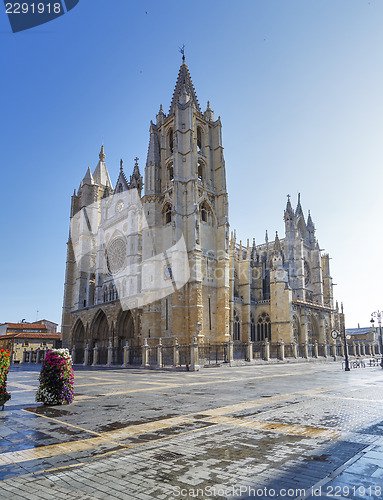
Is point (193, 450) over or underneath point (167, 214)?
underneath

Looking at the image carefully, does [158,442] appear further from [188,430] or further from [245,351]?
[245,351]

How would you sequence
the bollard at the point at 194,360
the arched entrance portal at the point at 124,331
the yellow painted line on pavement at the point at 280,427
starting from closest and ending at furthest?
the yellow painted line on pavement at the point at 280,427, the bollard at the point at 194,360, the arched entrance portal at the point at 124,331

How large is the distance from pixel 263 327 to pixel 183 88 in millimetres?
30571

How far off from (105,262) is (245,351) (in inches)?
831

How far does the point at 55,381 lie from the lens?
10242 millimetres

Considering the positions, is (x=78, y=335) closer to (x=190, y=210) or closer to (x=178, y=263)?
(x=178, y=263)

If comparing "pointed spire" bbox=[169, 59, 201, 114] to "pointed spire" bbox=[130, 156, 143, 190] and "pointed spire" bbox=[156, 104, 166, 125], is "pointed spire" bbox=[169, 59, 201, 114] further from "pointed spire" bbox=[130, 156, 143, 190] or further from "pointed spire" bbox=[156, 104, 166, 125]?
"pointed spire" bbox=[130, 156, 143, 190]

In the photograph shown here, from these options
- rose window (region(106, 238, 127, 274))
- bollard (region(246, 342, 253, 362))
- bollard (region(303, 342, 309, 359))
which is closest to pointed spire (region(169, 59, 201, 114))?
rose window (region(106, 238, 127, 274))

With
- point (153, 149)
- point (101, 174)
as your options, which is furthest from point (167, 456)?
point (101, 174)

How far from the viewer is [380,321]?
3061 cm

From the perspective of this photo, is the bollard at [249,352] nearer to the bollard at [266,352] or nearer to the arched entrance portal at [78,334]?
the bollard at [266,352]

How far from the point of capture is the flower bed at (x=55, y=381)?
10.1 meters

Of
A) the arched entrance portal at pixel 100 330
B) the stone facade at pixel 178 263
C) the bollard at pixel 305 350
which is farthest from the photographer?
the arched entrance portal at pixel 100 330

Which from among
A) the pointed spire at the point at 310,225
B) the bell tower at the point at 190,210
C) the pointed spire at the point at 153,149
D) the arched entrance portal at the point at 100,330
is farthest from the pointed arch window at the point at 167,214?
the pointed spire at the point at 310,225
